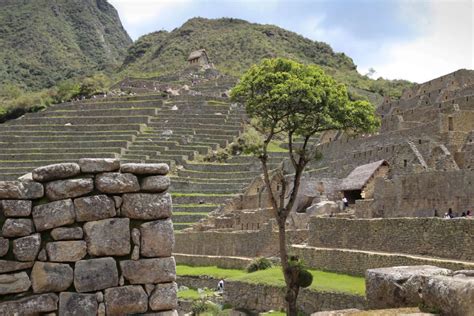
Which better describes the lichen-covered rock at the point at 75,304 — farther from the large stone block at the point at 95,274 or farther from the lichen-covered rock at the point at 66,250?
the lichen-covered rock at the point at 66,250

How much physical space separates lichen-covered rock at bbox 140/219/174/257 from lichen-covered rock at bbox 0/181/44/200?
44.5 inches

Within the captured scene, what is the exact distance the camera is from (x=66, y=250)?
6.96 meters

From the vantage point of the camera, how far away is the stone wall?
6836 mm

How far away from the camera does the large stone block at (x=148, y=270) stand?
722cm

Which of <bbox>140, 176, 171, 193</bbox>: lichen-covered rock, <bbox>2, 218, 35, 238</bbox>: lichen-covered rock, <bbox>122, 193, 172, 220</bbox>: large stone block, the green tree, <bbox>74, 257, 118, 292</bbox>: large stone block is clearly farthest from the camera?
the green tree

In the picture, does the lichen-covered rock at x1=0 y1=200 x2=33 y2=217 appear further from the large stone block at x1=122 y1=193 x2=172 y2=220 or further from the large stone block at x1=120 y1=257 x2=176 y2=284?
the large stone block at x1=120 y1=257 x2=176 y2=284

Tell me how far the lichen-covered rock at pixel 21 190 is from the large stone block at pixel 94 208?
0.39 metres

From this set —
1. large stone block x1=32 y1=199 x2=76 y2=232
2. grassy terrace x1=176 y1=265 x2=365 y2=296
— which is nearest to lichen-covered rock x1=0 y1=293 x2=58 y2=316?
large stone block x1=32 y1=199 x2=76 y2=232

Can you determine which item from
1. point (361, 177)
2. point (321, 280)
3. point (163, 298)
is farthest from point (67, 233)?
point (361, 177)

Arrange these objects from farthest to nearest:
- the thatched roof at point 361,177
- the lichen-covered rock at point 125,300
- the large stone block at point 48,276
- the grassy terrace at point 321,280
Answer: the thatched roof at point 361,177 → the grassy terrace at point 321,280 → the lichen-covered rock at point 125,300 → the large stone block at point 48,276

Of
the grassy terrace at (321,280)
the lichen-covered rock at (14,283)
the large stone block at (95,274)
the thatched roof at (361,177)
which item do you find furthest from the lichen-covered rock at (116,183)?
the thatched roof at (361,177)

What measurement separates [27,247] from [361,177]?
23936mm

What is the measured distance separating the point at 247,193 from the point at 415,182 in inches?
706

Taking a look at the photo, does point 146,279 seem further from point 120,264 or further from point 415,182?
point 415,182
